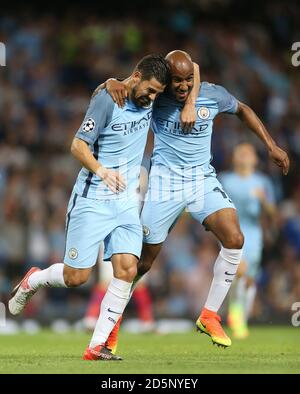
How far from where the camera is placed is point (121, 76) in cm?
1922

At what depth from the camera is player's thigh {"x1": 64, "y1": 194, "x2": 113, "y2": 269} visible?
29.1 ft

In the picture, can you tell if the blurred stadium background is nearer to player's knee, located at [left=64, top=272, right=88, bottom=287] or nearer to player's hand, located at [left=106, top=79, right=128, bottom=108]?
player's knee, located at [left=64, top=272, right=88, bottom=287]

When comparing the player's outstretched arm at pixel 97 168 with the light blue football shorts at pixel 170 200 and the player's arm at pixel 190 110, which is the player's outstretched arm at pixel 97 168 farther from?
the light blue football shorts at pixel 170 200

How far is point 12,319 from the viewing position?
16.5 meters

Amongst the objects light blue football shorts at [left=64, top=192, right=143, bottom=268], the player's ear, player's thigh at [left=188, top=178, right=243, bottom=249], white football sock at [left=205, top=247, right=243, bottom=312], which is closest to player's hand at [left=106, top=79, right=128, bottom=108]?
the player's ear

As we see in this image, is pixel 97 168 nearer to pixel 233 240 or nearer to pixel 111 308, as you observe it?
pixel 111 308

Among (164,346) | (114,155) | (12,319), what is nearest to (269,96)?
(12,319)

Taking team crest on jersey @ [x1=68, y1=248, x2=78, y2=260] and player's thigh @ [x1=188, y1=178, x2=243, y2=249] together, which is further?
player's thigh @ [x1=188, y1=178, x2=243, y2=249]

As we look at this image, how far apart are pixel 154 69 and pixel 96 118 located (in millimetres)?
631

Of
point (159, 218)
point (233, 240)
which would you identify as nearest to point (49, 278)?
point (159, 218)

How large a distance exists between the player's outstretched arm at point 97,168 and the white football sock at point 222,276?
69.5 inches

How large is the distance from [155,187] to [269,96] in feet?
33.6

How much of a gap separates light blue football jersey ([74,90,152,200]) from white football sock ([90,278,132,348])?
2.54 ft
